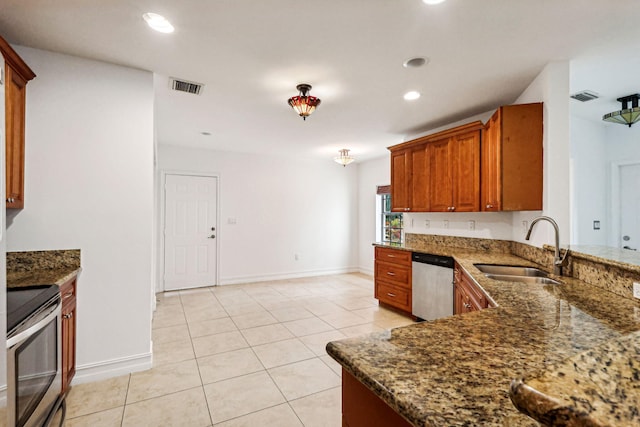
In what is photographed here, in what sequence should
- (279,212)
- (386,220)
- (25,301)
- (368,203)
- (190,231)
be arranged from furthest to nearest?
1. (368,203)
2. (386,220)
3. (279,212)
4. (190,231)
5. (25,301)

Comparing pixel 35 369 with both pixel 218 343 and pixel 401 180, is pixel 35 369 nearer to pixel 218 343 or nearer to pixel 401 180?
pixel 218 343

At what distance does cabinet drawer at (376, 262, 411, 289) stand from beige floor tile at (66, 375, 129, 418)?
2991mm

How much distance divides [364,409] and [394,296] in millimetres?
3309

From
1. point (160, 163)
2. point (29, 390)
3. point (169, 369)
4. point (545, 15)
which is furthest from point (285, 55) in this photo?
point (160, 163)

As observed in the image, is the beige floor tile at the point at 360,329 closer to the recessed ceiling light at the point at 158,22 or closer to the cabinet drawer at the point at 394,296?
the cabinet drawer at the point at 394,296

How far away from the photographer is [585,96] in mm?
3242

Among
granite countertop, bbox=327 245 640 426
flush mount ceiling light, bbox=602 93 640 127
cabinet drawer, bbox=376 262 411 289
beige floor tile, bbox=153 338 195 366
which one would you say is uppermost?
flush mount ceiling light, bbox=602 93 640 127

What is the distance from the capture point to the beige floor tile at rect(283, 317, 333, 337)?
346cm

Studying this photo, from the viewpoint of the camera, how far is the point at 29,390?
1.40 metres

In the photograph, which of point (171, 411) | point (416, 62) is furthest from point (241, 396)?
point (416, 62)

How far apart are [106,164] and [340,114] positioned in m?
2.46

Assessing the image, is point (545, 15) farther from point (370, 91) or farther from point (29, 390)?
point (29, 390)

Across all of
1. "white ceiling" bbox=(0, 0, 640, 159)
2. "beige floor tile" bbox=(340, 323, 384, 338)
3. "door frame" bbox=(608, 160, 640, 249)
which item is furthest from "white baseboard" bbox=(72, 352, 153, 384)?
"door frame" bbox=(608, 160, 640, 249)

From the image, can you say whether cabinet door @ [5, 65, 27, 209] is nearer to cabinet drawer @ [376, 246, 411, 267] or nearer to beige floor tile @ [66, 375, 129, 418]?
beige floor tile @ [66, 375, 129, 418]
